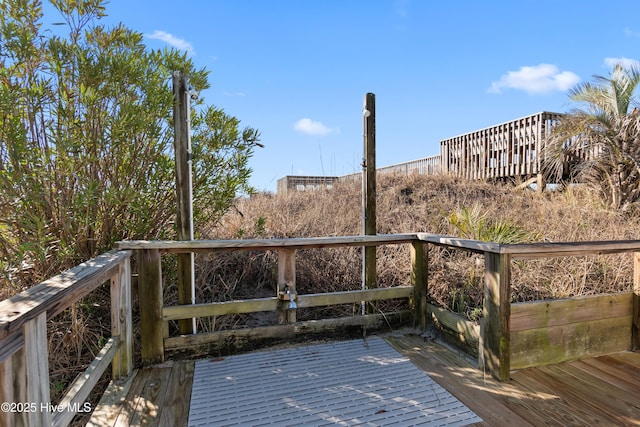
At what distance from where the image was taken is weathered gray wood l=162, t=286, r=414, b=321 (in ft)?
7.98

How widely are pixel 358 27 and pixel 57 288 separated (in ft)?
17.5

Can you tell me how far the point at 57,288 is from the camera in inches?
47.9

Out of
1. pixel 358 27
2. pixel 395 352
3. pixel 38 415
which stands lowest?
pixel 395 352

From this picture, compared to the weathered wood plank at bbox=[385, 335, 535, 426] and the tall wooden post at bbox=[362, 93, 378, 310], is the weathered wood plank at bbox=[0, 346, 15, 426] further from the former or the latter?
the tall wooden post at bbox=[362, 93, 378, 310]

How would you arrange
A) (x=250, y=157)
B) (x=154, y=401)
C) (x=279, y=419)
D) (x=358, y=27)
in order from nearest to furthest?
1. (x=279, y=419)
2. (x=154, y=401)
3. (x=250, y=157)
4. (x=358, y=27)

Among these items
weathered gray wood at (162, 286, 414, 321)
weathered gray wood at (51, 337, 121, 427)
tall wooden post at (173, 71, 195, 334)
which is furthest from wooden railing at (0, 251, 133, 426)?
tall wooden post at (173, 71, 195, 334)

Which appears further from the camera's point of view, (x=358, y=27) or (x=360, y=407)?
(x=358, y=27)

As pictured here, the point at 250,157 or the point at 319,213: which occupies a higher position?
the point at 250,157

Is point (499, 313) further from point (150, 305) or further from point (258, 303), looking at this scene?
point (150, 305)

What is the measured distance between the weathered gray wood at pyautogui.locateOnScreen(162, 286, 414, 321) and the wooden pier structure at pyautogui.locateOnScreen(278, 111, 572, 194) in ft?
14.9

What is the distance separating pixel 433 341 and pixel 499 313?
0.85 meters

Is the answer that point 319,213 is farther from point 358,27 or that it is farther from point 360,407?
point 360,407

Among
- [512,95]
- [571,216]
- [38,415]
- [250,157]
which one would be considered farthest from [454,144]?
[38,415]

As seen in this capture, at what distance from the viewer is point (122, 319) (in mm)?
2166
